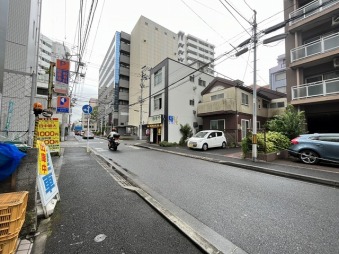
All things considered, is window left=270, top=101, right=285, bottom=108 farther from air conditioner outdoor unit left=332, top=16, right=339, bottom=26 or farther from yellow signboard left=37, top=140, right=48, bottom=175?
yellow signboard left=37, top=140, right=48, bottom=175

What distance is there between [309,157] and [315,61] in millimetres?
7650

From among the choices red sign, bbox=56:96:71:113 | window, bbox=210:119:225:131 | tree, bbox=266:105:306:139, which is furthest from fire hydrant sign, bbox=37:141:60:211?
window, bbox=210:119:225:131

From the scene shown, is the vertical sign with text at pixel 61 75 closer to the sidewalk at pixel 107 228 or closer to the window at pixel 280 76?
the sidewalk at pixel 107 228

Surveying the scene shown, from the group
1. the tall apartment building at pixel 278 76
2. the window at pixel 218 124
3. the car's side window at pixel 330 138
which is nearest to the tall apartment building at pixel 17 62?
the car's side window at pixel 330 138

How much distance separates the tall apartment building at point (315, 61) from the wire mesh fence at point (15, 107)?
15.0 m

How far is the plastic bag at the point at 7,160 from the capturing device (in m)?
2.23

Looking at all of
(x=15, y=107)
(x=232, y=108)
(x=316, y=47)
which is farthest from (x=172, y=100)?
(x=15, y=107)

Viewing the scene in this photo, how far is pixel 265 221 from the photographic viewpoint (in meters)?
3.11

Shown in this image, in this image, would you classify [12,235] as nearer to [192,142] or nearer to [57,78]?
[57,78]

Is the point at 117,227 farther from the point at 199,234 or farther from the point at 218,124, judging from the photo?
the point at 218,124

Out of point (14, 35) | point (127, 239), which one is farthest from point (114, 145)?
point (127, 239)

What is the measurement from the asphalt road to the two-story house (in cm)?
1163

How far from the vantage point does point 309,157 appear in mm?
8273

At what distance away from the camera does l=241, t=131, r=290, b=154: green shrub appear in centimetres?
952
